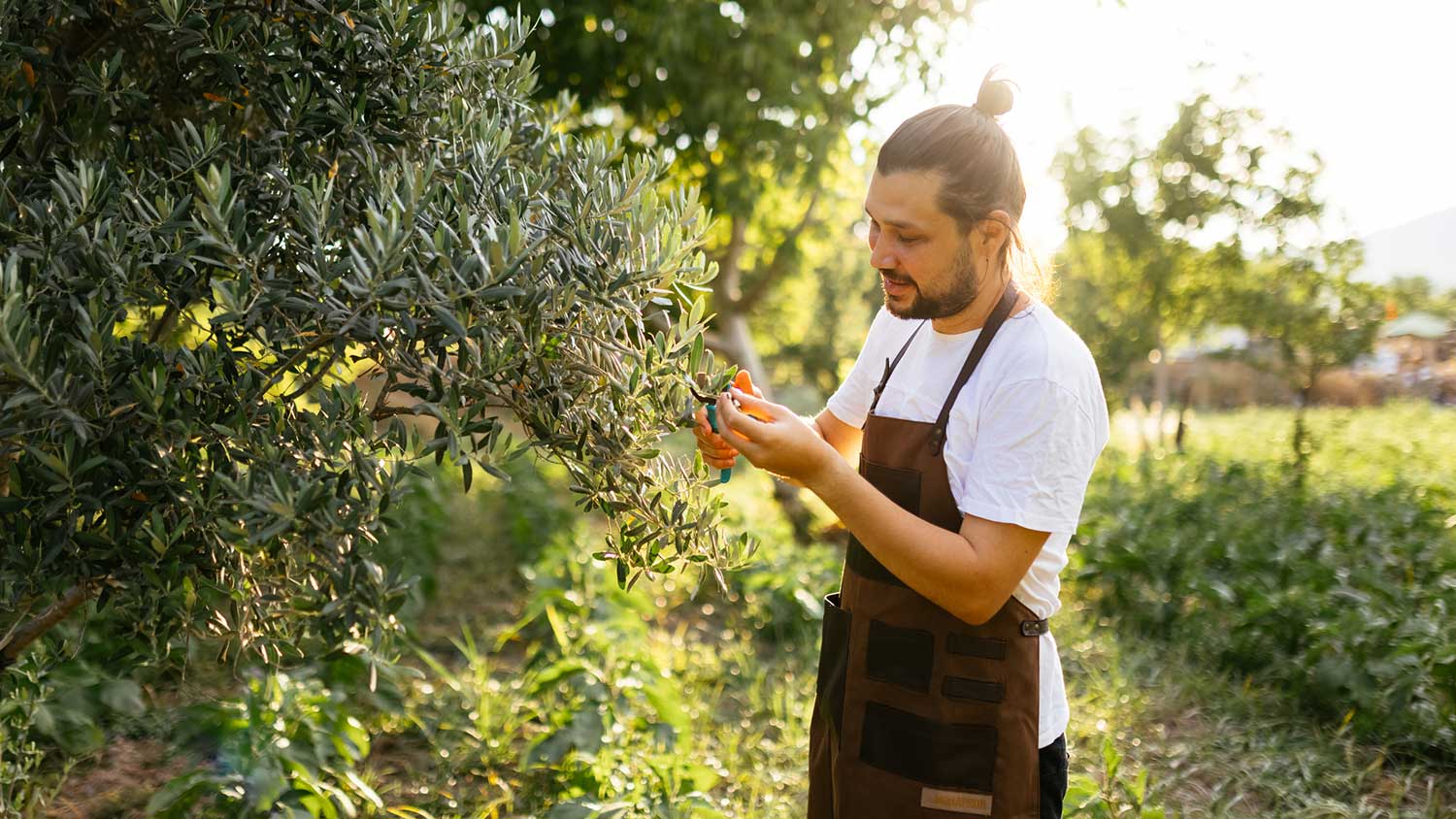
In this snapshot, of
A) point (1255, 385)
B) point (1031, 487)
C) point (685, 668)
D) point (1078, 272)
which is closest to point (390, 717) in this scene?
point (685, 668)

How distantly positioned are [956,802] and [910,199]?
1.15 meters

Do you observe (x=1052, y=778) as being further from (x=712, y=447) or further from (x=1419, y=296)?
(x=1419, y=296)

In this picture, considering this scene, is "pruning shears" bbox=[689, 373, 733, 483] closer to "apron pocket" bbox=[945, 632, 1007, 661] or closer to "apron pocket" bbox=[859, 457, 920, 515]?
"apron pocket" bbox=[859, 457, 920, 515]

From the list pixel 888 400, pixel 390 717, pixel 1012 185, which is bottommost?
pixel 390 717

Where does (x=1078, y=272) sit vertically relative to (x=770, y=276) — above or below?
above

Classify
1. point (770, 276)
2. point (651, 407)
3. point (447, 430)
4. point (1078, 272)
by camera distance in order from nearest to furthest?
1. point (447, 430)
2. point (651, 407)
3. point (770, 276)
4. point (1078, 272)

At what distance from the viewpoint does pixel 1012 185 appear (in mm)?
1853

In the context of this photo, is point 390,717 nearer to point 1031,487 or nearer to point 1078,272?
point 1031,487

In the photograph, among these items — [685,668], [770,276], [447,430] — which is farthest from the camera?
[770,276]

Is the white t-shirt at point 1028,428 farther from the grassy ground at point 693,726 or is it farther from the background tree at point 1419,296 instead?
the background tree at point 1419,296

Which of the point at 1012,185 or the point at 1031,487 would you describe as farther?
the point at 1012,185

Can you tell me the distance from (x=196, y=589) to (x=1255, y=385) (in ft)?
69.9

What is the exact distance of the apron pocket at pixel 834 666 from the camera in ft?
6.59

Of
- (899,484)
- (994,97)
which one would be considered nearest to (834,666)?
(899,484)
